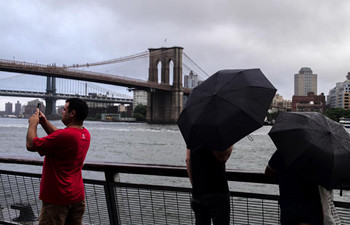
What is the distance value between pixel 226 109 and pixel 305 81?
148 meters

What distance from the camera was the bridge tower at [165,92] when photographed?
55.3m

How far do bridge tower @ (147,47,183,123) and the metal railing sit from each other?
4900 cm

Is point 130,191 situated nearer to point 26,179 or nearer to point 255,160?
point 26,179

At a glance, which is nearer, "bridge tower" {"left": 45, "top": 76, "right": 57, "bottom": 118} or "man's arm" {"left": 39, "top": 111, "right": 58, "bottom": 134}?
"man's arm" {"left": 39, "top": 111, "right": 58, "bottom": 134}

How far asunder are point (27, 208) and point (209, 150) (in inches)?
68.5

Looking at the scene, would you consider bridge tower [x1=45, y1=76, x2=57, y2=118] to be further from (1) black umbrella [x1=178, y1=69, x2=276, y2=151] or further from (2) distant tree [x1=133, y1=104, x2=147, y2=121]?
(1) black umbrella [x1=178, y1=69, x2=276, y2=151]

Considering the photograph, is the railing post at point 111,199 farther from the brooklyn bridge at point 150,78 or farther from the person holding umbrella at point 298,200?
the brooklyn bridge at point 150,78

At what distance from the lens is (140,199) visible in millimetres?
2455

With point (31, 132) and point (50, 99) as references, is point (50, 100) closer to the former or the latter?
point (50, 99)

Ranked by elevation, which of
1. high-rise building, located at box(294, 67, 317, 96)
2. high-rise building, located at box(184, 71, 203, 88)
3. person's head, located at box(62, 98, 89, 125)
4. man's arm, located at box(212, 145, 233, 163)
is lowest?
man's arm, located at box(212, 145, 233, 163)

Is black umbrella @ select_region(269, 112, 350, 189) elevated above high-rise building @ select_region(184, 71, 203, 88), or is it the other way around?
high-rise building @ select_region(184, 71, 203, 88)

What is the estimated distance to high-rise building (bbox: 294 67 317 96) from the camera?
138 meters

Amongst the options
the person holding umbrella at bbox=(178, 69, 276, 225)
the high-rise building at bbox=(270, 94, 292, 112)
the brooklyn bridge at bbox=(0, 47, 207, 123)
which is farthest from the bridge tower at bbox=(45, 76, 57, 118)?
the person holding umbrella at bbox=(178, 69, 276, 225)

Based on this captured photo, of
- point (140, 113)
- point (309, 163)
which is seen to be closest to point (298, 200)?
point (309, 163)
